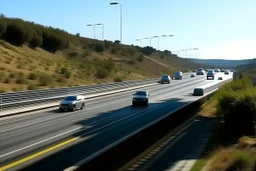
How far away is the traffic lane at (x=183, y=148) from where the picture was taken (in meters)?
17.9

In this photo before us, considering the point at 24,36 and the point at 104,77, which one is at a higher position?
the point at 24,36

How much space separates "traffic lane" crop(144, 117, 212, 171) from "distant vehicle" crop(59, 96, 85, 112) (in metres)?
11.1

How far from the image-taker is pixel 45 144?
20953mm

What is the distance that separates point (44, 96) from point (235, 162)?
29.2m

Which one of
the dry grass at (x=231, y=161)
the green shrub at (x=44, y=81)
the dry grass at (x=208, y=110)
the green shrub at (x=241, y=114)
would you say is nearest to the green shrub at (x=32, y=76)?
the green shrub at (x=44, y=81)

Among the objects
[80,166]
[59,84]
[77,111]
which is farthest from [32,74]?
[80,166]

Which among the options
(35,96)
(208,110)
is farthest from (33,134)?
(208,110)

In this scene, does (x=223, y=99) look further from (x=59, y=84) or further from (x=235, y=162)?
(x=59, y=84)

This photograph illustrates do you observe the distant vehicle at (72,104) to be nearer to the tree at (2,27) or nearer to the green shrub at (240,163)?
the green shrub at (240,163)

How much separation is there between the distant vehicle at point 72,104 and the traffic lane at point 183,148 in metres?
11.1

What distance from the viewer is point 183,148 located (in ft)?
74.0

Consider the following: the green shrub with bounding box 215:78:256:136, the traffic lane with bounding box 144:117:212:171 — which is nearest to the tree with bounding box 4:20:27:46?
the traffic lane with bounding box 144:117:212:171

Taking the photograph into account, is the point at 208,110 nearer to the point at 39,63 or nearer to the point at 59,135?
the point at 59,135

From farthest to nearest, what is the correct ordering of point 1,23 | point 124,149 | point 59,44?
point 59,44 < point 1,23 < point 124,149
